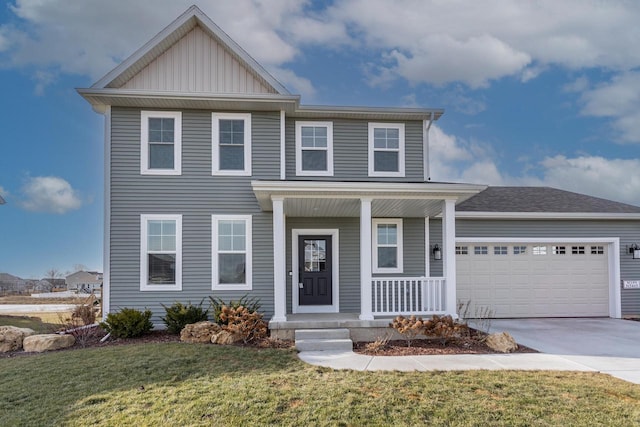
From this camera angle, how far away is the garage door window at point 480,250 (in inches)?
450

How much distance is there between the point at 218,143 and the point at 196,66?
190 centimetres

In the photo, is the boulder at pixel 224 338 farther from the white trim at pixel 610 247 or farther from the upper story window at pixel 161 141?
the white trim at pixel 610 247

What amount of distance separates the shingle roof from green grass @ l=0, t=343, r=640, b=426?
6.51 meters

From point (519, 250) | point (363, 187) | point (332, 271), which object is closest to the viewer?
point (363, 187)

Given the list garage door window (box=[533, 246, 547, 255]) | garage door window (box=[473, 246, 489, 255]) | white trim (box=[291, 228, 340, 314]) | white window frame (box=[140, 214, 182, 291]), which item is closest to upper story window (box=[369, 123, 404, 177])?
white trim (box=[291, 228, 340, 314])

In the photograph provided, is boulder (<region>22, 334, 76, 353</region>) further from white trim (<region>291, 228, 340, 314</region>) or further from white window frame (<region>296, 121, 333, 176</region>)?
white window frame (<region>296, 121, 333, 176</region>)

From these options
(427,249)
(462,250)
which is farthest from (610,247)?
(427,249)

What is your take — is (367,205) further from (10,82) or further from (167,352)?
(10,82)

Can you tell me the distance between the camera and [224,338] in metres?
7.45

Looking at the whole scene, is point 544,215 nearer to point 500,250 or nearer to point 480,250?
point 500,250

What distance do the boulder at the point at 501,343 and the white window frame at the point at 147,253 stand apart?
263 inches

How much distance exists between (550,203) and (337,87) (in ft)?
26.6

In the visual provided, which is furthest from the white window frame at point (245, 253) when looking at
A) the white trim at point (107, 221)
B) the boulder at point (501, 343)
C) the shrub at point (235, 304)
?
the boulder at point (501, 343)

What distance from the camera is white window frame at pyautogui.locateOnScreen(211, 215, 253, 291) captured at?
9430 millimetres
